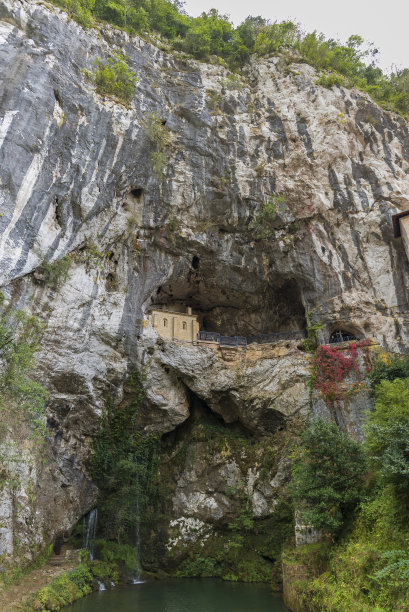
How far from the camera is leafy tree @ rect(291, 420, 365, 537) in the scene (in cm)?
1159

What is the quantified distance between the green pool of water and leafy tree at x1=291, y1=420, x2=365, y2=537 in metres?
3.34

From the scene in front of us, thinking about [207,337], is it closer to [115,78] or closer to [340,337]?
[340,337]

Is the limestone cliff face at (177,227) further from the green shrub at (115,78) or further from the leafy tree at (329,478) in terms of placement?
the leafy tree at (329,478)

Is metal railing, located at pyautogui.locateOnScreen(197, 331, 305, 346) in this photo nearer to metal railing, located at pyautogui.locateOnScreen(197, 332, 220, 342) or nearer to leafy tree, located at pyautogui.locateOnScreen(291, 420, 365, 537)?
metal railing, located at pyautogui.locateOnScreen(197, 332, 220, 342)

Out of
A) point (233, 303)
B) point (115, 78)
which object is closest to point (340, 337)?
point (233, 303)

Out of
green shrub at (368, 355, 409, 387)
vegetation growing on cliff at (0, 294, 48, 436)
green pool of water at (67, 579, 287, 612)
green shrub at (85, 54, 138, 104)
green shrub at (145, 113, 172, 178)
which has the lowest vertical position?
green pool of water at (67, 579, 287, 612)

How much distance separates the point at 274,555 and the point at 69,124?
2128cm

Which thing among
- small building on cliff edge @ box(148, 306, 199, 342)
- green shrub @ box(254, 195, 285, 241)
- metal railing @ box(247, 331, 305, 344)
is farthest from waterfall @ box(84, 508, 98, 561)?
green shrub @ box(254, 195, 285, 241)

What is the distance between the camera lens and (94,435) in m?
18.6

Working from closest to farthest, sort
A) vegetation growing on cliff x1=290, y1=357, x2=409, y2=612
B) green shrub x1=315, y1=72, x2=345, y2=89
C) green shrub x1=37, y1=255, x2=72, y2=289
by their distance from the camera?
1. vegetation growing on cliff x1=290, y1=357, x2=409, y2=612
2. green shrub x1=37, y1=255, x2=72, y2=289
3. green shrub x1=315, y1=72, x2=345, y2=89

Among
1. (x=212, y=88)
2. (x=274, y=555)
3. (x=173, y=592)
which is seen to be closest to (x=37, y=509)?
(x=173, y=592)

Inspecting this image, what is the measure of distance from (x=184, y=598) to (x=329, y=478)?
729 centimetres

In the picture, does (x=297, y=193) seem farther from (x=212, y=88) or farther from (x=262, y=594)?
(x=262, y=594)

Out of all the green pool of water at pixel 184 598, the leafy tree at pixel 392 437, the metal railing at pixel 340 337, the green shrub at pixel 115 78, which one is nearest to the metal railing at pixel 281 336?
the metal railing at pixel 340 337
